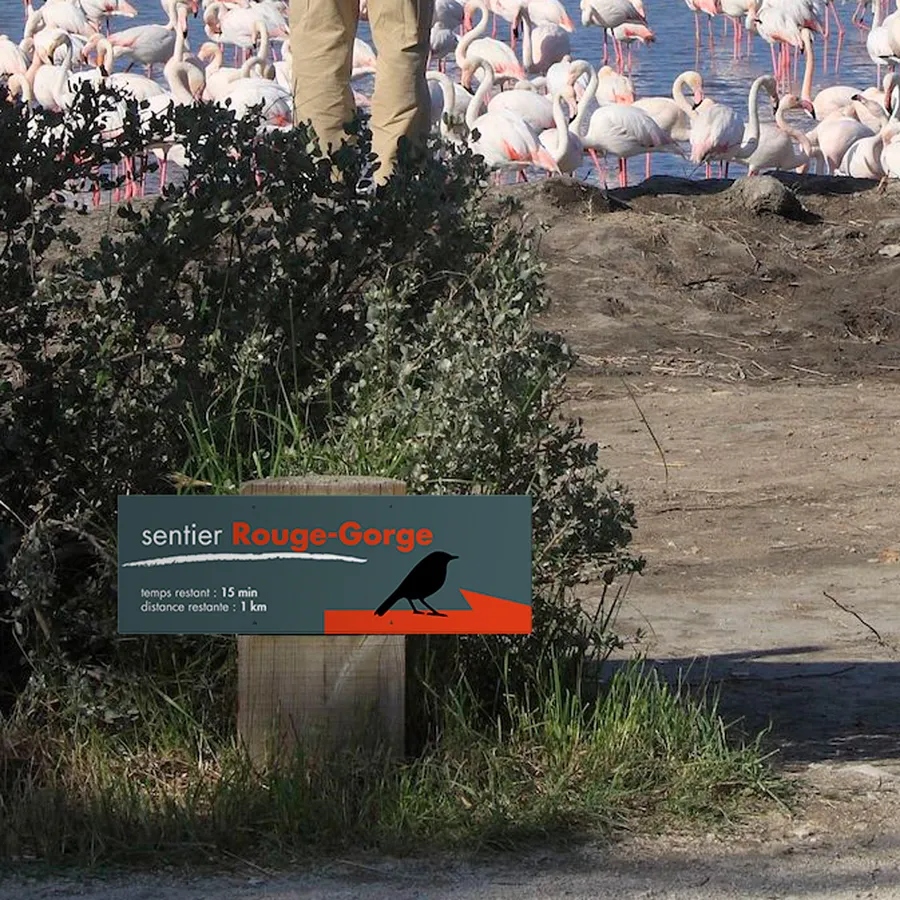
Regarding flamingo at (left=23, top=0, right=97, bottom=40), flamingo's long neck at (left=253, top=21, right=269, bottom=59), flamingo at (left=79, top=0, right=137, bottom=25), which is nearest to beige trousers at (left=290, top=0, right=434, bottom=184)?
flamingo's long neck at (left=253, top=21, right=269, bottom=59)

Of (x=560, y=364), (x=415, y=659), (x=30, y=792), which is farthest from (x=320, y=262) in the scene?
(x=30, y=792)

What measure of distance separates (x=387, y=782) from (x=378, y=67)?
16.2 feet

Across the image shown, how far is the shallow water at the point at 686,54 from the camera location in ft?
86.6

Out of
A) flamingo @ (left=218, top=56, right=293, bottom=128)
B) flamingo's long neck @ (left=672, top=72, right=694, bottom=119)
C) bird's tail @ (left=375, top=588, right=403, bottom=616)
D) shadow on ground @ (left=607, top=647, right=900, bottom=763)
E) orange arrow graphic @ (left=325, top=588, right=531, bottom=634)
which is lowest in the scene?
shadow on ground @ (left=607, top=647, right=900, bottom=763)

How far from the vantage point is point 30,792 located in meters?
4.23

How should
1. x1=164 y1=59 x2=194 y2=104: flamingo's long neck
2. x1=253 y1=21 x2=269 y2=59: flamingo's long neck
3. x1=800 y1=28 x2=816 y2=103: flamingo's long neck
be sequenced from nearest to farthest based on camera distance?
1. x1=164 y1=59 x2=194 y2=104: flamingo's long neck
2. x1=253 y1=21 x2=269 y2=59: flamingo's long neck
3. x1=800 y1=28 x2=816 y2=103: flamingo's long neck

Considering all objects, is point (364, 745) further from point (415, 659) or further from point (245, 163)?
point (245, 163)

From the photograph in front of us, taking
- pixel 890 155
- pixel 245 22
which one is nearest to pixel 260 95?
pixel 890 155

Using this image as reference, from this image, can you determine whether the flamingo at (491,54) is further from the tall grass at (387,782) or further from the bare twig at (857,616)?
the tall grass at (387,782)

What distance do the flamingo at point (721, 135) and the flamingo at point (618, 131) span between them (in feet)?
1.22

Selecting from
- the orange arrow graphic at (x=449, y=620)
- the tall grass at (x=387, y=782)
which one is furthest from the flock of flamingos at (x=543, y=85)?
the orange arrow graphic at (x=449, y=620)

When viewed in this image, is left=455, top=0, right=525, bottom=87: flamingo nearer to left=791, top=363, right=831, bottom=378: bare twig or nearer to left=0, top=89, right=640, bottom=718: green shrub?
left=791, top=363, right=831, bottom=378: bare twig

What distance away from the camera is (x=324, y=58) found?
28.5ft

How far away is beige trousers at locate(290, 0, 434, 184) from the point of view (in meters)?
8.45
